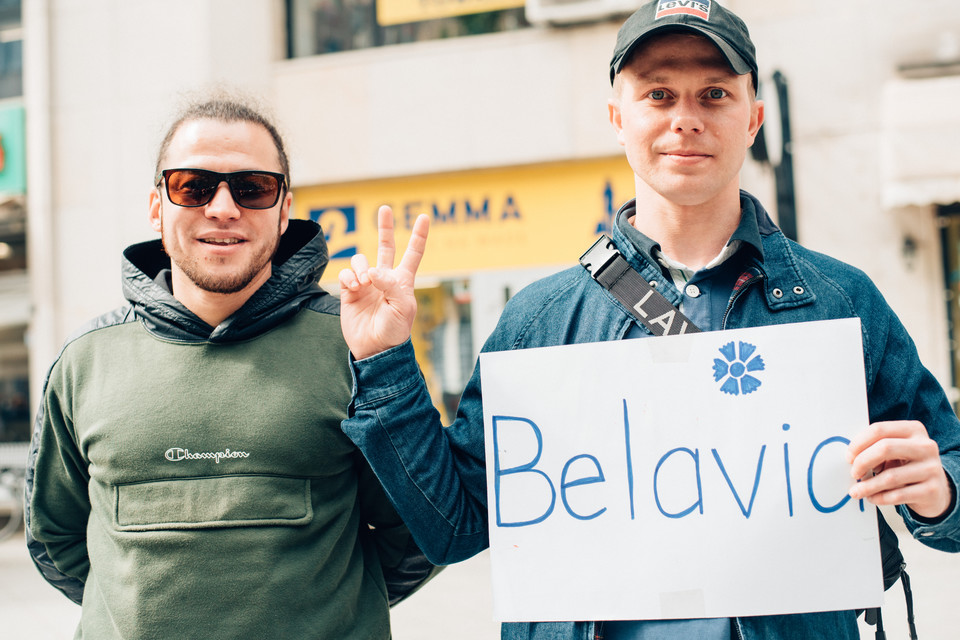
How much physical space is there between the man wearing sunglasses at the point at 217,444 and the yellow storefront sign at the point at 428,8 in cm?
750

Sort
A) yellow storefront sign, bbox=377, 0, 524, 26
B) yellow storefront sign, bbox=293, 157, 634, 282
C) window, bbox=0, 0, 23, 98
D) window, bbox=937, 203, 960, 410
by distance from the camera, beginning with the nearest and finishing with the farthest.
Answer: window, bbox=937, 203, 960, 410 → yellow storefront sign, bbox=293, 157, 634, 282 → yellow storefront sign, bbox=377, 0, 524, 26 → window, bbox=0, 0, 23, 98

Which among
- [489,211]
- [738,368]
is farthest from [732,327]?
[489,211]

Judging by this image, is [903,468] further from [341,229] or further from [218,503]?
[341,229]

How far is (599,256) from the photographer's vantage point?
1824mm

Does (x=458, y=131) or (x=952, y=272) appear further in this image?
(x=458, y=131)

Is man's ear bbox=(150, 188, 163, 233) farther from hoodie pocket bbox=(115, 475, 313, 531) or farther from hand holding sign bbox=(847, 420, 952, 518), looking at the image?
hand holding sign bbox=(847, 420, 952, 518)

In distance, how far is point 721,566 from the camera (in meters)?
1.64

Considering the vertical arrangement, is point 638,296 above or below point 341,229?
below

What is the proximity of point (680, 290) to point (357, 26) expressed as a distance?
29.2 ft

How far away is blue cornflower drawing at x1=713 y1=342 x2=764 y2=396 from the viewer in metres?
1.66

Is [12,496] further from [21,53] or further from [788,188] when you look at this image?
[788,188]

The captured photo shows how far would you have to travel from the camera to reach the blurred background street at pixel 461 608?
5348mm

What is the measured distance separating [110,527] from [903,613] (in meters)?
5.22

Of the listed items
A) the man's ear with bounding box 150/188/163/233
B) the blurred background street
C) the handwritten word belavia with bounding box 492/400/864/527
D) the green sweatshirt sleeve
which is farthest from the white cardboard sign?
the blurred background street
